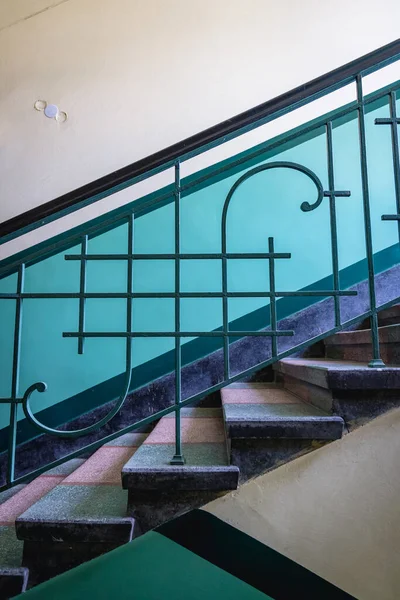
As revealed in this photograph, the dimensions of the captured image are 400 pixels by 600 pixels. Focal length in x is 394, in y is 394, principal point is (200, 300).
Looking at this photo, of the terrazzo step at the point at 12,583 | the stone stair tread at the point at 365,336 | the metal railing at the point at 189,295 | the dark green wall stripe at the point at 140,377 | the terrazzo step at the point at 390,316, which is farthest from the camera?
the dark green wall stripe at the point at 140,377

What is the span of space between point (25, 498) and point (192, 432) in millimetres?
669

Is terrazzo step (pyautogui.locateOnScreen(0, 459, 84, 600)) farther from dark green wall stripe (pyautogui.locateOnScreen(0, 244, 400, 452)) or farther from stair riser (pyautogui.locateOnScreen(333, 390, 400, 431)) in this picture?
stair riser (pyautogui.locateOnScreen(333, 390, 400, 431))

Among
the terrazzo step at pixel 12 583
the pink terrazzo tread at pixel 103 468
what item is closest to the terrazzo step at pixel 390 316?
the pink terrazzo tread at pixel 103 468

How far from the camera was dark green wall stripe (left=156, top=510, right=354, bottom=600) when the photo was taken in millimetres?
954

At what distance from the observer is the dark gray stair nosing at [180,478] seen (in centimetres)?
95

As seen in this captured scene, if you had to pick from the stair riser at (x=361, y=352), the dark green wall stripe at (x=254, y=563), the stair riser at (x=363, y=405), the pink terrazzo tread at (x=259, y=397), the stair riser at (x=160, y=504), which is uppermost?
the stair riser at (x=361, y=352)

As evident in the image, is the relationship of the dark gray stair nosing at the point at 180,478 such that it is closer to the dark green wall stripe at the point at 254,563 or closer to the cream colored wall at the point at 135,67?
the dark green wall stripe at the point at 254,563

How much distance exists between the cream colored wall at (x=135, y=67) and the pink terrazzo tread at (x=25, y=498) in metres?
1.28

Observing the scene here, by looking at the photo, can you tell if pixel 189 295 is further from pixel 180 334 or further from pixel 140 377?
pixel 140 377

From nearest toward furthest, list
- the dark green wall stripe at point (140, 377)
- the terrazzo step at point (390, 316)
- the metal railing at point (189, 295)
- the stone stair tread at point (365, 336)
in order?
1. the metal railing at point (189, 295)
2. the stone stair tread at point (365, 336)
3. the terrazzo step at point (390, 316)
4. the dark green wall stripe at point (140, 377)

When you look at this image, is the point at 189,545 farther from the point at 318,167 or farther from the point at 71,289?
the point at 318,167

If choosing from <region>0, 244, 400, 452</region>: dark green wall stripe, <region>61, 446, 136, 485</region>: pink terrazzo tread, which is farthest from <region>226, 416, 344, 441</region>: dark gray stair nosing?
<region>0, 244, 400, 452</region>: dark green wall stripe

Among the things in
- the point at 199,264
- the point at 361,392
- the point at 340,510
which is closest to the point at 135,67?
the point at 199,264

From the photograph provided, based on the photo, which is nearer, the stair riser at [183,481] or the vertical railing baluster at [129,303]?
the stair riser at [183,481]
